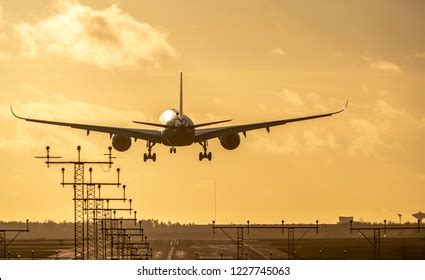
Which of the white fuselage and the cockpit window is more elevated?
the cockpit window

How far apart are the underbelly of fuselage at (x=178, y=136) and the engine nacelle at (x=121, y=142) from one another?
7.65 m

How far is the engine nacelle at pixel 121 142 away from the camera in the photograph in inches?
4547

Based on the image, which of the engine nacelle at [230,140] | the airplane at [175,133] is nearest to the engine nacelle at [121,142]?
the airplane at [175,133]

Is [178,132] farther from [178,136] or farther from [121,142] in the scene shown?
[121,142]

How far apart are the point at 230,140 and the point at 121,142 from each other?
1555cm

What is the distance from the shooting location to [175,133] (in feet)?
357

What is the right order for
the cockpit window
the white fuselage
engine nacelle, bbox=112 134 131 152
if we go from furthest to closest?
engine nacelle, bbox=112 134 131 152 → the cockpit window → the white fuselage

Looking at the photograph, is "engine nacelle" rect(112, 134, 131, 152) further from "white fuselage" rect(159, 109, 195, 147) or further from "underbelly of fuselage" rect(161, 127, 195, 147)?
"underbelly of fuselage" rect(161, 127, 195, 147)

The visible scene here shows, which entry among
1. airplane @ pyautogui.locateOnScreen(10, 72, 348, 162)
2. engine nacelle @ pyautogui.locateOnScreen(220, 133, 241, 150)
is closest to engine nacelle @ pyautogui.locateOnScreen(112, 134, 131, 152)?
airplane @ pyautogui.locateOnScreen(10, 72, 348, 162)

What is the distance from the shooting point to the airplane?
10900cm
